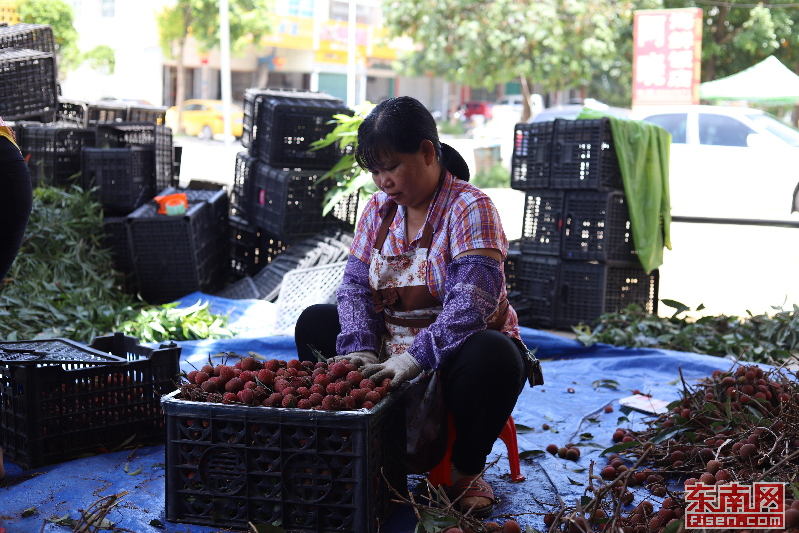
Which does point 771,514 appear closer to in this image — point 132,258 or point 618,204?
point 618,204

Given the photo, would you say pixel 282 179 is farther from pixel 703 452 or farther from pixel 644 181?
pixel 703 452

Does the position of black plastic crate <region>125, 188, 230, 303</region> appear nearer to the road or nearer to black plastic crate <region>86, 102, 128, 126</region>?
black plastic crate <region>86, 102, 128, 126</region>

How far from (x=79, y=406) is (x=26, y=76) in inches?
142

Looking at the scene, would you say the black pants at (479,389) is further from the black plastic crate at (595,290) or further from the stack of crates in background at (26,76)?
the stack of crates in background at (26,76)

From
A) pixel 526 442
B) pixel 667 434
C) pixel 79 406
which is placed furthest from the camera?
pixel 526 442

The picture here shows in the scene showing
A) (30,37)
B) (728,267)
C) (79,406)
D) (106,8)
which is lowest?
(728,267)

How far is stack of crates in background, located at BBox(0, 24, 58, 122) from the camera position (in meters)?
5.27

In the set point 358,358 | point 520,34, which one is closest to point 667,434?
point 358,358

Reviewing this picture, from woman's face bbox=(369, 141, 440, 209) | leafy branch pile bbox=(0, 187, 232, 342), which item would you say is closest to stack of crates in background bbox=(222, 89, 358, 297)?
leafy branch pile bbox=(0, 187, 232, 342)

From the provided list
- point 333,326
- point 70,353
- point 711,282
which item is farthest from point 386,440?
point 711,282

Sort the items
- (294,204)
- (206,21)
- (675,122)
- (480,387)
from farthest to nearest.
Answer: (206,21)
(675,122)
(294,204)
(480,387)

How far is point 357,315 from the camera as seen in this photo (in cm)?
239

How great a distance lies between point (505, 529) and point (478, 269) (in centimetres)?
70

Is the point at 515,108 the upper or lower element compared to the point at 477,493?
upper
